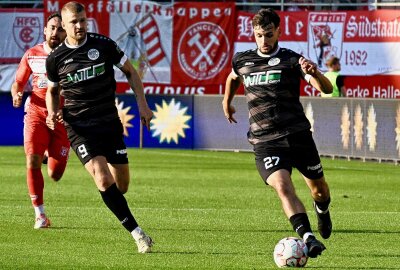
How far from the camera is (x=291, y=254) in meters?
10.8

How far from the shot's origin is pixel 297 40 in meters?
32.2

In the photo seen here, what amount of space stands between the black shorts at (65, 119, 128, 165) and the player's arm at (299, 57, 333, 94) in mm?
2089

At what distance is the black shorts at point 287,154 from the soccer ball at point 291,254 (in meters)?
0.76

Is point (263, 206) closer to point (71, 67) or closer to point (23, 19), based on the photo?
point (71, 67)

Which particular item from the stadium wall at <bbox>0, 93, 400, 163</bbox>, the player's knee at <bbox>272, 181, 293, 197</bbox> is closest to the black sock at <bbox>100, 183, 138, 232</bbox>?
the player's knee at <bbox>272, 181, 293, 197</bbox>

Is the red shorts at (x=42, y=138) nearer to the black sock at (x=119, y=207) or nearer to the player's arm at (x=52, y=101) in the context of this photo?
the player's arm at (x=52, y=101)

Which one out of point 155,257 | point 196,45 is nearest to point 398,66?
point 196,45

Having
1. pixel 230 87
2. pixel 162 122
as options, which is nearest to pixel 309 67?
pixel 230 87

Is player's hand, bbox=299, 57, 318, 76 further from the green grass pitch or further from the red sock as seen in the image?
the red sock

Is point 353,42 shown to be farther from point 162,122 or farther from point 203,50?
point 162,122

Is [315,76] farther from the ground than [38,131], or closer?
farther from the ground

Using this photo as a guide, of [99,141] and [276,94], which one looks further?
[99,141]

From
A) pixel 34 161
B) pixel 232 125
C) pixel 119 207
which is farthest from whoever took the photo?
pixel 232 125

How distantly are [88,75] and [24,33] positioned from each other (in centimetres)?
2054
